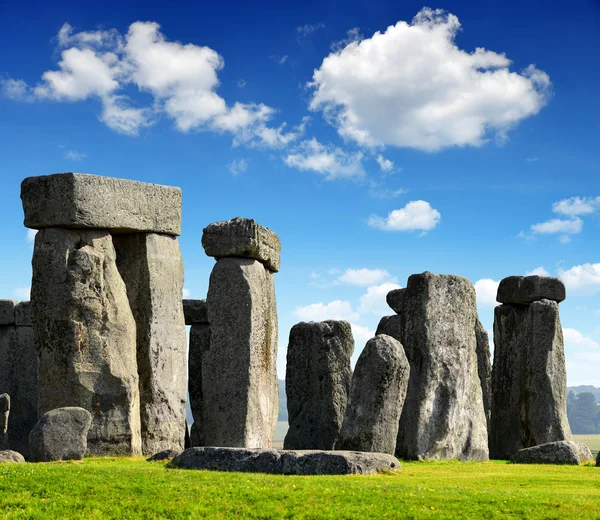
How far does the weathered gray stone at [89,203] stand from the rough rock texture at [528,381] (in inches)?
472

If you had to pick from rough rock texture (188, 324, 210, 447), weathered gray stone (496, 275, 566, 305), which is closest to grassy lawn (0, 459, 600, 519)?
rough rock texture (188, 324, 210, 447)

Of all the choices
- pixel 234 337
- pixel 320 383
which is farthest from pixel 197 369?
pixel 234 337

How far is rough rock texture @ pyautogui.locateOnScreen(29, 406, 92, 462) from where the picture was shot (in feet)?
58.4

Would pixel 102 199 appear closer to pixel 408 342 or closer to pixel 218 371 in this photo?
pixel 218 371

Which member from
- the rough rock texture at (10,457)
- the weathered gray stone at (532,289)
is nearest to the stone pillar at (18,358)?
the rough rock texture at (10,457)

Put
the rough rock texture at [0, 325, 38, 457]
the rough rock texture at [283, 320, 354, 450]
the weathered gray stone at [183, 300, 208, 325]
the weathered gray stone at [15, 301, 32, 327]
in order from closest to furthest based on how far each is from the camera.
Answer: the rough rock texture at [283, 320, 354, 450], the weathered gray stone at [183, 300, 208, 325], the rough rock texture at [0, 325, 38, 457], the weathered gray stone at [15, 301, 32, 327]

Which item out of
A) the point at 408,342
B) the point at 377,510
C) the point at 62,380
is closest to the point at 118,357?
the point at 62,380

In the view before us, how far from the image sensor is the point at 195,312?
26719 millimetres

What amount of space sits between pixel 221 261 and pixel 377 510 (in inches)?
368

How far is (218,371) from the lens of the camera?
20.9m

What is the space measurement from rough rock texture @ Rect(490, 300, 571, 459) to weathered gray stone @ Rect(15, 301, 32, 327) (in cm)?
1416

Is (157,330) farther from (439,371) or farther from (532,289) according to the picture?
(532,289)

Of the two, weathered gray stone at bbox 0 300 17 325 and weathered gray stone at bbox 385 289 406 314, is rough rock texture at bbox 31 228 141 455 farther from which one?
weathered gray stone at bbox 0 300 17 325

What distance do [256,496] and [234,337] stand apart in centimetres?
768
